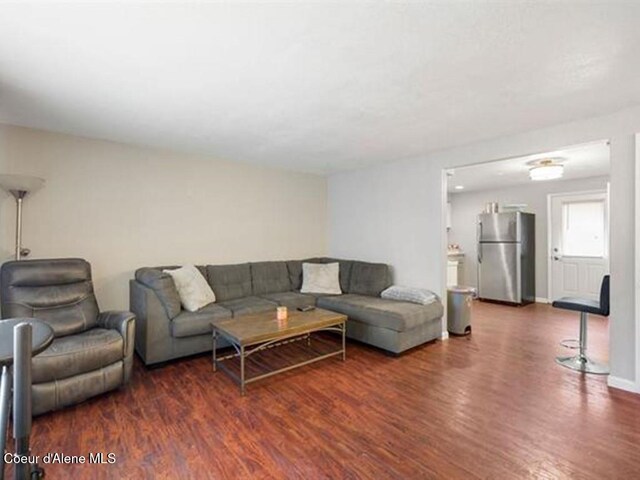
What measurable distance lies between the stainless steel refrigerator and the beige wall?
12.6ft

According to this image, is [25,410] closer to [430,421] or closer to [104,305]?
[430,421]

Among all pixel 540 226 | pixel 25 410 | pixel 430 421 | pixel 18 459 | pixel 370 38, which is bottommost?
pixel 430 421

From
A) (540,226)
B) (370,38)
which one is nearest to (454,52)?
(370,38)

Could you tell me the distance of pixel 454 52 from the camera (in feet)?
5.97

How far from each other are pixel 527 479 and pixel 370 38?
8.14 feet

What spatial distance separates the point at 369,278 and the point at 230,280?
1.91 m

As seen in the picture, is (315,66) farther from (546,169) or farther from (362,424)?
(546,169)

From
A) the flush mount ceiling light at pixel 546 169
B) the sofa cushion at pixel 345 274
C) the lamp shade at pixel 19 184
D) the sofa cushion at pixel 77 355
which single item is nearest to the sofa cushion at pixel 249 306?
the sofa cushion at pixel 77 355

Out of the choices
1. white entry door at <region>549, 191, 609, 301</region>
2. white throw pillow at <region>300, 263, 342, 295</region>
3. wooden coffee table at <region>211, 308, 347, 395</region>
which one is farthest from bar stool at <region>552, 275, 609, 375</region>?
white entry door at <region>549, 191, 609, 301</region>

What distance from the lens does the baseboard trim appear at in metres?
2.56

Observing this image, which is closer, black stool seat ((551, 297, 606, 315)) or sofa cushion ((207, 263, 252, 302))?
black stool seat ((551, 297, 606, 315))

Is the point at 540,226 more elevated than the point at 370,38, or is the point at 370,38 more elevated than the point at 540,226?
the point at 370,38

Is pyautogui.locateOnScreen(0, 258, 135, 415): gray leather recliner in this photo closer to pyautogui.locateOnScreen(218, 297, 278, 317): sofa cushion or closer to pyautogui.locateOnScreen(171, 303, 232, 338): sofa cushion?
pyautogui.locateOnScreen(171, 303, 232, 338): sofa cushion

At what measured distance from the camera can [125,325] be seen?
259 cm
